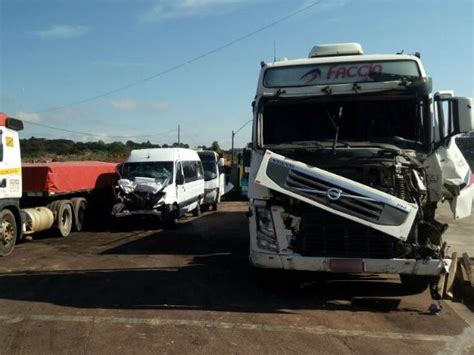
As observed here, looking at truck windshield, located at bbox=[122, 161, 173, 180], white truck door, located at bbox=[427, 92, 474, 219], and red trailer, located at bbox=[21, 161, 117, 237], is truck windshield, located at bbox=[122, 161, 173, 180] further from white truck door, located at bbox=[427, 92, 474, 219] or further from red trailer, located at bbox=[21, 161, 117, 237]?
white truck door, located at bbox=[427, 92, 474, 219]

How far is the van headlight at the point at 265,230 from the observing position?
678 centimetres

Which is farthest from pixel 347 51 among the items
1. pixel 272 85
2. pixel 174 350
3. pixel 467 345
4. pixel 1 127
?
pixel 1 127

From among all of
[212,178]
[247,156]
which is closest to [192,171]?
[212,178]

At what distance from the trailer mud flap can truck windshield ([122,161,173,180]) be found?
9.14 m

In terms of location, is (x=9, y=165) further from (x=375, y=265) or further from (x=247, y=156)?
(x=375, y=265)

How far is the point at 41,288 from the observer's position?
7828 mm

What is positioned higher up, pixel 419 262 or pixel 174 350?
pixel 419 262

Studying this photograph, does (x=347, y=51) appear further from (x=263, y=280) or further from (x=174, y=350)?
(x=174, y=350)

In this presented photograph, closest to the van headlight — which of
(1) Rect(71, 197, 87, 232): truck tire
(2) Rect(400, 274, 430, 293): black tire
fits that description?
(2) Rect(400, 274, 430, 293): black tire

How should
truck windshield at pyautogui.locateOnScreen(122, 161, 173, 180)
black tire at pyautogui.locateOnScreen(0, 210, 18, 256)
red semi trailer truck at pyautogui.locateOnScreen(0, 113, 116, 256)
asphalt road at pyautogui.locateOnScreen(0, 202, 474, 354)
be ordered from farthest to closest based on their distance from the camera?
truck windshield at pyautogui.locateOnScreen(122, 161, 173, 180) < red semi trailer truck at pyautogui.locateOnScreen(0, 113, 116, 256) < black tire at pyautogui.locateOnScreen(0, 210, 18, 256) < asphalt road at pyautogui.locateOnScreen(0, 202, 474, 354)

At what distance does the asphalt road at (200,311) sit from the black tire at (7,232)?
0.48 m

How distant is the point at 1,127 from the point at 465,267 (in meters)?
9.07

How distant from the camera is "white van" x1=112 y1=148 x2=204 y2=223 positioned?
575 inches

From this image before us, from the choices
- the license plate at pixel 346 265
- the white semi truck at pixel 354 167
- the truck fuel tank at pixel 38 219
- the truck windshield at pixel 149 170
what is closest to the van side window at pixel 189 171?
the truck windshield at pixel 149 170
